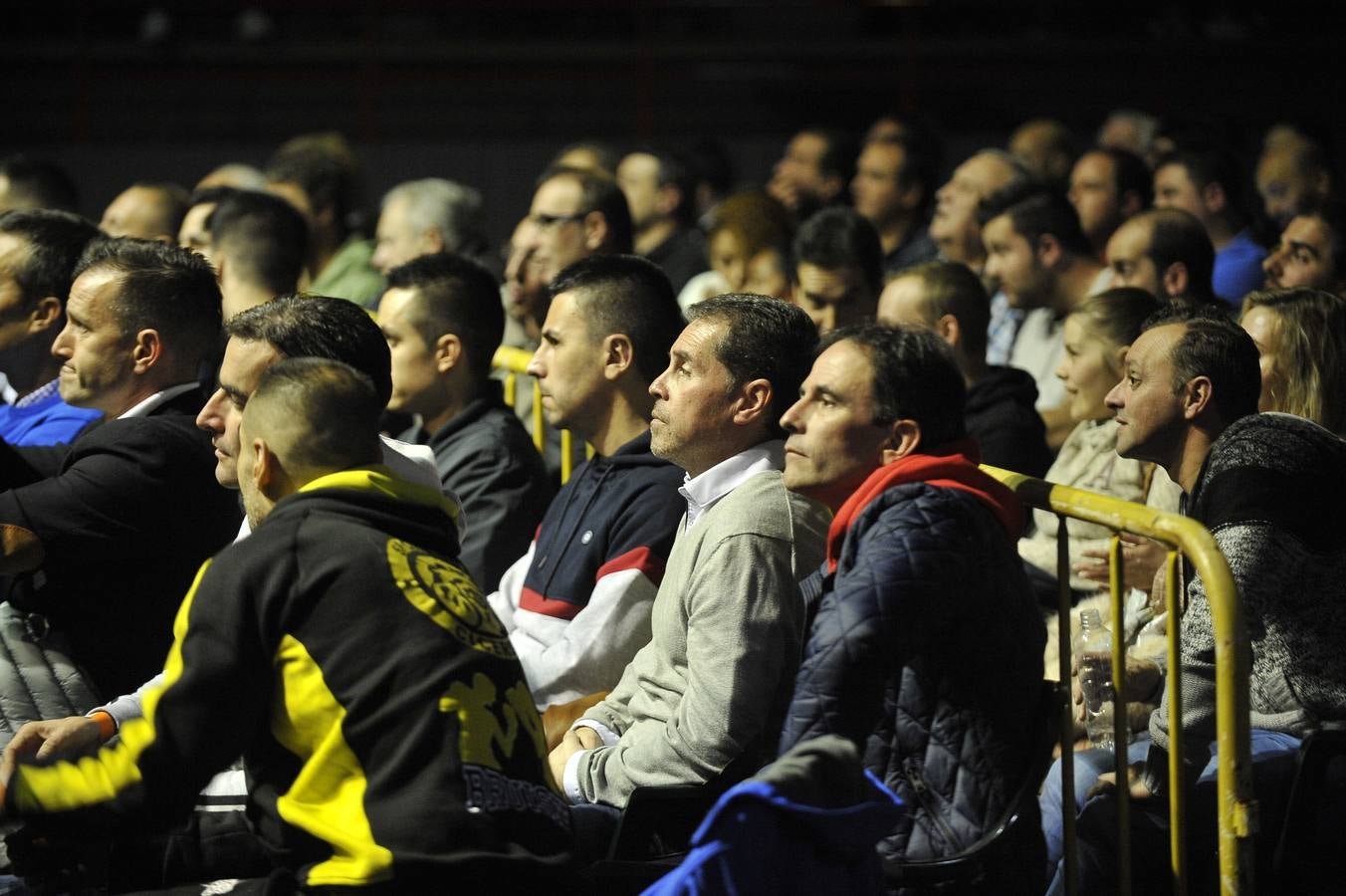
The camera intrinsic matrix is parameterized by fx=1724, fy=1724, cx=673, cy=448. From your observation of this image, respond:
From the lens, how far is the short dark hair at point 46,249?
18.4 feet

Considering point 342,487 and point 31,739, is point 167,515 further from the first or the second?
point 342,487

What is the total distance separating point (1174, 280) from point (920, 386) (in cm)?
298

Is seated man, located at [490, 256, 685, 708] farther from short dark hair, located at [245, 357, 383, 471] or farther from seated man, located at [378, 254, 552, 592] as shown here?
short dark hair, located at [245, 357, 383, 471]

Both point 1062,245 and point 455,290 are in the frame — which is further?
point 1062,245

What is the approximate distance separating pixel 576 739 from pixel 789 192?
6.64 meters

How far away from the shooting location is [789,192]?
34.4 ft

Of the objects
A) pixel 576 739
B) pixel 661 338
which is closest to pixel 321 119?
pixel 661 338

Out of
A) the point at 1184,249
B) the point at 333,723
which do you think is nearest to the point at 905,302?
the point at 1184,249

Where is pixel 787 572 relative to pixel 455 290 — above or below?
below

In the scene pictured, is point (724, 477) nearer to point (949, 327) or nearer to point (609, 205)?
point (949, 327)

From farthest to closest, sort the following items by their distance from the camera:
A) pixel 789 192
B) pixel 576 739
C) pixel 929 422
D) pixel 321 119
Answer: pixel 321 119 < pixel 789 192 < pixel 576 739 < pixel 929 422

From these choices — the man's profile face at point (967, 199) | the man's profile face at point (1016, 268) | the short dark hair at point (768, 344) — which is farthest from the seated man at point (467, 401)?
the man's profile face at point (967, 199)

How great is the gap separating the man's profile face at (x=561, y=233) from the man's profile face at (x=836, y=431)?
3.42 m

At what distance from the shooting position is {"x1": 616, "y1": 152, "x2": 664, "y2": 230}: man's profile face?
962cm
